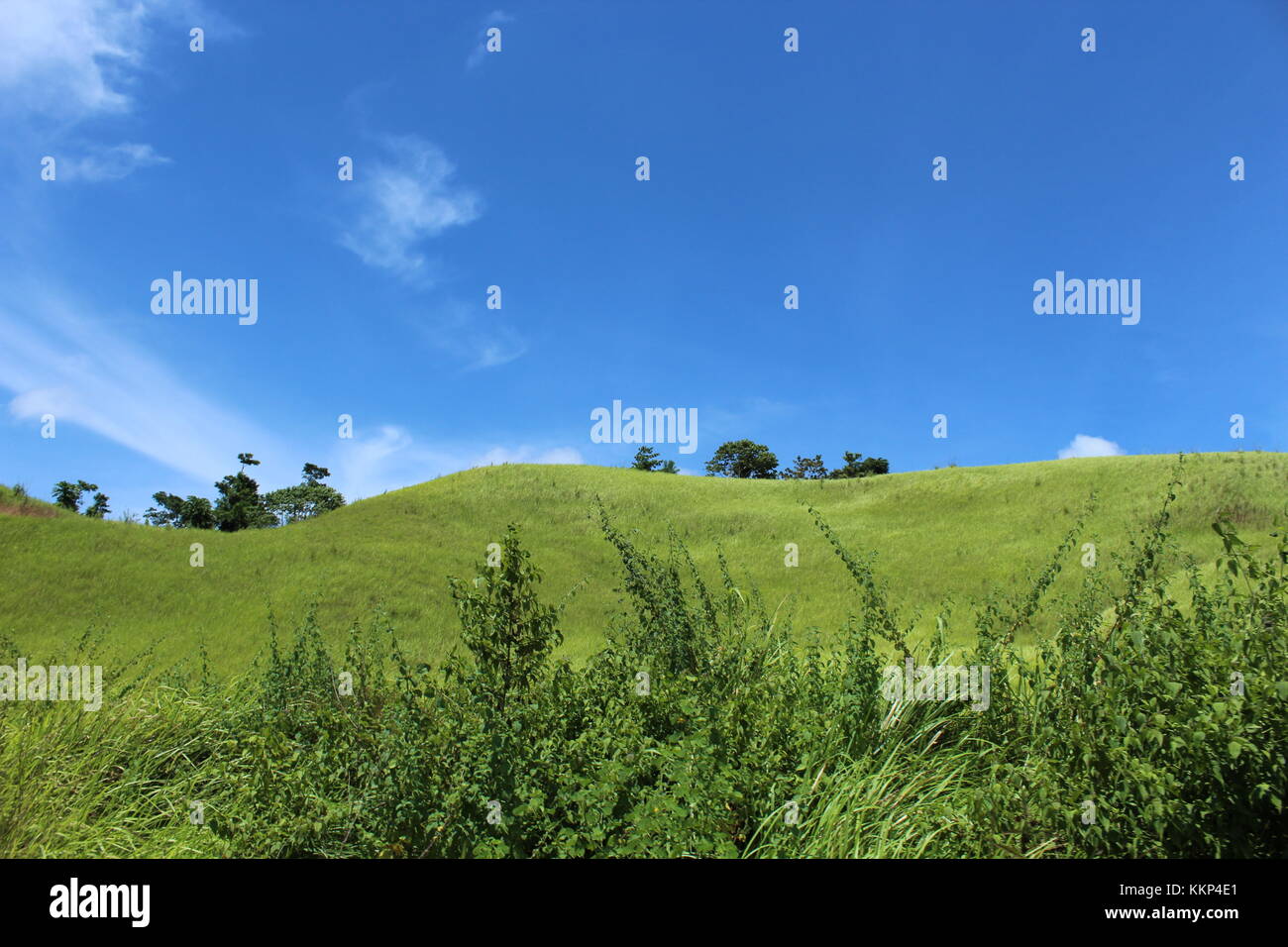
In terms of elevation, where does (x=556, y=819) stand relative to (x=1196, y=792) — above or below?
below

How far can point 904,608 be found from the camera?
19062 mm

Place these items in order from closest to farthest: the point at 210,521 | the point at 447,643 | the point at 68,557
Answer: the point at 447,643
the point at 68,557
the point at 210,521

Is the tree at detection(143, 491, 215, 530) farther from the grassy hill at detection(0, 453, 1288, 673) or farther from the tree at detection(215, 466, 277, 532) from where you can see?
the grassy hill at detection(0, 453, 1288, 673)

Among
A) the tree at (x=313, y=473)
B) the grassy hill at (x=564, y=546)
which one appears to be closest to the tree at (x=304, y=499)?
the tree at (x=313, y=473)

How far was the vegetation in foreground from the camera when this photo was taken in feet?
14.2

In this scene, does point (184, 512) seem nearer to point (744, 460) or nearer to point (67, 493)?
point (67, 493)

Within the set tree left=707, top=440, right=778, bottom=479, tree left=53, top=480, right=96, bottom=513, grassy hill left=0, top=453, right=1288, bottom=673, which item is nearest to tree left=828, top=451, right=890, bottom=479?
tree left=707, top=440, right=778, bottom=479

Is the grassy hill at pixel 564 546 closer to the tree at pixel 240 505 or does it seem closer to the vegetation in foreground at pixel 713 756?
the vegetation in foreground at pixel 713 756

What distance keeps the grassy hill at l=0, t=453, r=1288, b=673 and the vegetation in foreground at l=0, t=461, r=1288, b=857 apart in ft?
19.7

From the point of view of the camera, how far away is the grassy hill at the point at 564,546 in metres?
17.9
